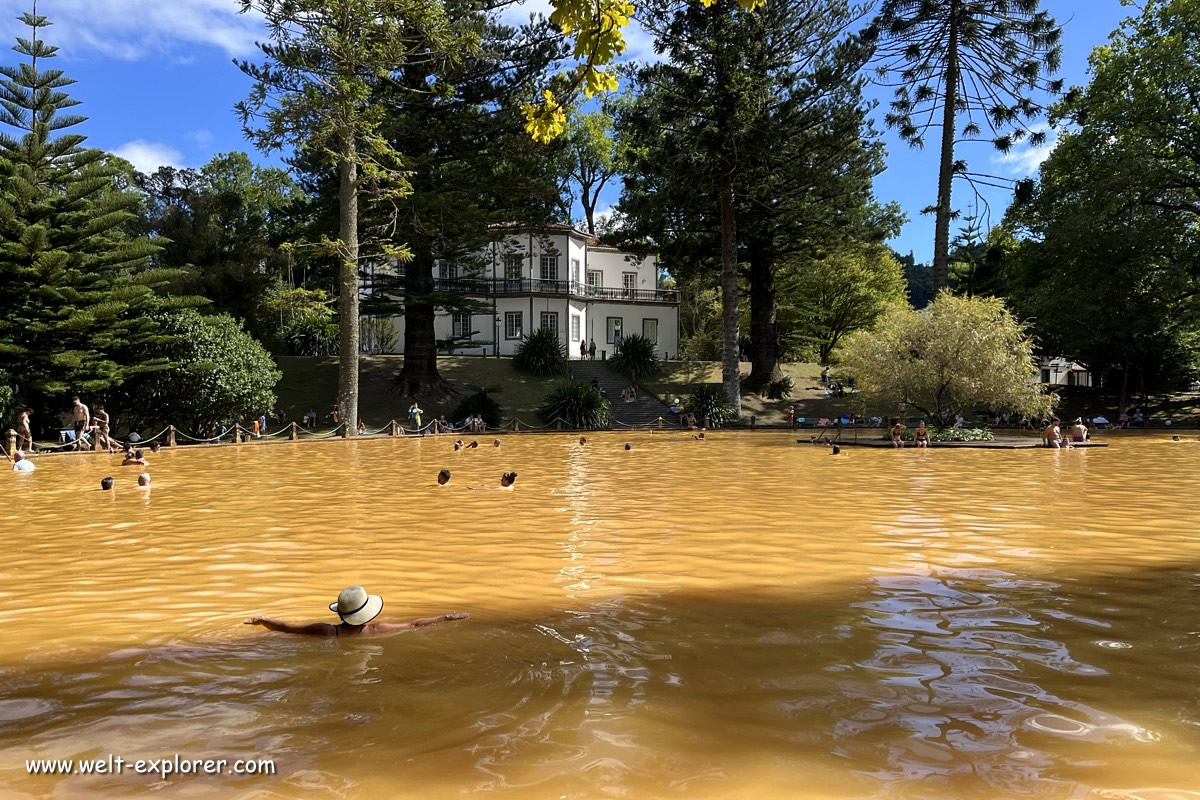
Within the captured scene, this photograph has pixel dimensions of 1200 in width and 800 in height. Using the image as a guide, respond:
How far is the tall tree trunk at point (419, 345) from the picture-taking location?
1382 inches

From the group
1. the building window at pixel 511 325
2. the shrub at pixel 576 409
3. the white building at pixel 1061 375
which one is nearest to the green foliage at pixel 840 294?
the white building at pixel 1061 375

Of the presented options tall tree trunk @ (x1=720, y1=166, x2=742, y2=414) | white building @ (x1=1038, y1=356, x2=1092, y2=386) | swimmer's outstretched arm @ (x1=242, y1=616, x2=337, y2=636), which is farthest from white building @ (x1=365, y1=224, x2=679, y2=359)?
swimmer's outstretched arm @ (x1=242, y1=616, x2=337, y2=636)

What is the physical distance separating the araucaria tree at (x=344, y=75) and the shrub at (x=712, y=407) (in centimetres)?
1543

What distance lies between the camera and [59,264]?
23812mm

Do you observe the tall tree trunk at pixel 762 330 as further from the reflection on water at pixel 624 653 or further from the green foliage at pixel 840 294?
the reflection on water at pixel 624 653

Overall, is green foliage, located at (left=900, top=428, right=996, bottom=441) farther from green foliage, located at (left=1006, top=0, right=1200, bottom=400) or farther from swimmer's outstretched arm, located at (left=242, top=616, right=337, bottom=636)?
swimmer's outstretched arm, located at (left=242, top=616, right=337, bottom=636)

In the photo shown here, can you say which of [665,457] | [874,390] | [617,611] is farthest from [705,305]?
[617,611]

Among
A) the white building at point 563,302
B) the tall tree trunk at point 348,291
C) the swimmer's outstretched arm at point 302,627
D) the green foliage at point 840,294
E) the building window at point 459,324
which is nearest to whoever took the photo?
the swimmer's outstretched arm at point 302,627

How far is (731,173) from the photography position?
32.6m

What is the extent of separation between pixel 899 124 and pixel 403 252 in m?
22.1

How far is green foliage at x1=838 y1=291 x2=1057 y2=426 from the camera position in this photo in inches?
969

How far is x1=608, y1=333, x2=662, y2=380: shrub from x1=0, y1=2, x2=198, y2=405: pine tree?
22.7 m

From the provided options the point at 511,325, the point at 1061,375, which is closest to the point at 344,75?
the point at 511,325

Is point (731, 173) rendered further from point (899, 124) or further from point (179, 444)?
point (179, 444)
